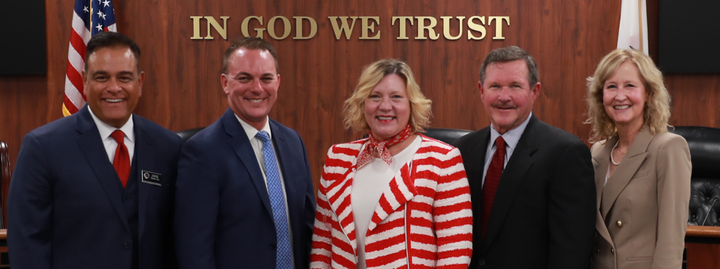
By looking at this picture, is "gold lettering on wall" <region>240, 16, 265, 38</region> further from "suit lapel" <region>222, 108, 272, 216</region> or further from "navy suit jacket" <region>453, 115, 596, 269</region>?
"navy suit jacket" <region>453, 115, 596, 269</region>

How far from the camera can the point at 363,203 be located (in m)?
2.04

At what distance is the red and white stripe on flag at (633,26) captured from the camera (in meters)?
4.66

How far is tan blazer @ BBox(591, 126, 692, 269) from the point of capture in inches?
82.0

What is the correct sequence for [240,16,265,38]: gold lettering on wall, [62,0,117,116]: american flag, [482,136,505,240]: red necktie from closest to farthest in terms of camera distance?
[482,136,505,240]: red necktie
[62,0,117,116]: american flag
[240,16,265,38]: gold lettering on wall

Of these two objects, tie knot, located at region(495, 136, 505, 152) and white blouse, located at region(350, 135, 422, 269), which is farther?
tie knot, located at region(495, 136, 505, 152)

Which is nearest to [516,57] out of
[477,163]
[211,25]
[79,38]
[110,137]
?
[477,163]

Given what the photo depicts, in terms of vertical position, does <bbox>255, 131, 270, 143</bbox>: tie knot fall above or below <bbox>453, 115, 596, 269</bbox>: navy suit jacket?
above

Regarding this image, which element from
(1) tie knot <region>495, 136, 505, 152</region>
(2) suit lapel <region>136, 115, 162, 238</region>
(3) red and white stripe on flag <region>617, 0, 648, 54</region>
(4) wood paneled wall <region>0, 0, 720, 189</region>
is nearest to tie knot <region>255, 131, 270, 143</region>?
(2) suit lapel <region>136, 115, 162, 238</region>

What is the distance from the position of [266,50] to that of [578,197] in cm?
132

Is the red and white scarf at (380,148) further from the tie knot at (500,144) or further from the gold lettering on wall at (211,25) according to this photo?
the gold lettering on wall at (211,25)

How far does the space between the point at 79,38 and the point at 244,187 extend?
10.8 ft

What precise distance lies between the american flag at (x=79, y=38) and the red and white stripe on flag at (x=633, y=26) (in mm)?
4221

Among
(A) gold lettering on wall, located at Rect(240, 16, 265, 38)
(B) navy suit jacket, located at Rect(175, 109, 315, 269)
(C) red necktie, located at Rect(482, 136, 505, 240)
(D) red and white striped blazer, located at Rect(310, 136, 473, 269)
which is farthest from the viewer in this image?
(A) gold lettering on wall, located at Rect(240, 16, 265, 38)

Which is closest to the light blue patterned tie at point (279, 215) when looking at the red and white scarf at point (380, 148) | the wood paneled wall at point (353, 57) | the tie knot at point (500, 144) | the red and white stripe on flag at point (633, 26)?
the red and white scarf at point (380, 148)
